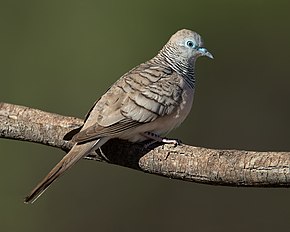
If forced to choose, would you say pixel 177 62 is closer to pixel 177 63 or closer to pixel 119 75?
pixel 177 63

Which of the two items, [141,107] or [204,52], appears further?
[204,52]

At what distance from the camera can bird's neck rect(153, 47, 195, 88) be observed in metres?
3.98

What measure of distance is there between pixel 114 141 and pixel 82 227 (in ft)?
7.03

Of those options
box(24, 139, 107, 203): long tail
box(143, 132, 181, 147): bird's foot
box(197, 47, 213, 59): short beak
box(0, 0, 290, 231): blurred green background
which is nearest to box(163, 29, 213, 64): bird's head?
box(197, 47, 213, 59): short beak

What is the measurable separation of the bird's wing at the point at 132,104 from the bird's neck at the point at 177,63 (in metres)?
0.13

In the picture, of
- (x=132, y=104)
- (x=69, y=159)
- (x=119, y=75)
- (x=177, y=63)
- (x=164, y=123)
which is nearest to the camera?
(x=69, y=159)

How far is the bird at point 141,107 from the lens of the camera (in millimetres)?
3465

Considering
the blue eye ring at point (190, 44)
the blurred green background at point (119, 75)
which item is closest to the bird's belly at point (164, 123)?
the blue eye ring at point (190, 44)

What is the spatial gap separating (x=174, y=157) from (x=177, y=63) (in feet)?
2.20

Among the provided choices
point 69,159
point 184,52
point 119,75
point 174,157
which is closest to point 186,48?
point 184,52

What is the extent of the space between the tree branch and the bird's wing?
0.41 feet

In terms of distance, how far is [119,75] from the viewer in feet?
18.6

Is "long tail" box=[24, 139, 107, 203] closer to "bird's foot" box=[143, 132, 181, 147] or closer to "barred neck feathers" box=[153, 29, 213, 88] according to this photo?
"bird's foot" box=[143, 132, 181, 147]
